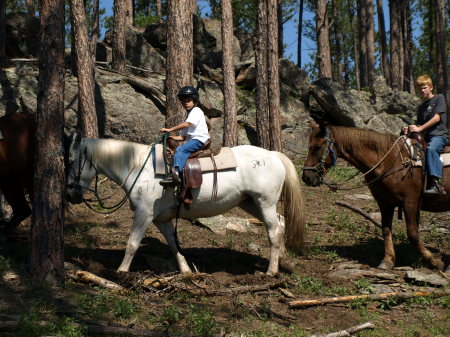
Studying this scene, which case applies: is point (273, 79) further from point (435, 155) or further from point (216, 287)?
point (216, 287)

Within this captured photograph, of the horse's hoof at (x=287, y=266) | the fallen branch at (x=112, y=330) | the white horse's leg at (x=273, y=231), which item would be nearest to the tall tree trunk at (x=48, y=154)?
the fallen branch at (x=112, y=330)

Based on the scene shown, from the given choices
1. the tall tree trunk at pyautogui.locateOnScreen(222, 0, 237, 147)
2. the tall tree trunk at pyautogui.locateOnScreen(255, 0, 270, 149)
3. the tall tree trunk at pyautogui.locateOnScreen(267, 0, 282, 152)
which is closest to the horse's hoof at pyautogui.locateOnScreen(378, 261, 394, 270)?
the tall tree trunk at pyautogui.locateOnScreen(267, 0, 282, 152)

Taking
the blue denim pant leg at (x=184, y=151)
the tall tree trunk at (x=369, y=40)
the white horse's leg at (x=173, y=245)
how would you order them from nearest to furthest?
the blue denim pant leg at (x=184, y=151) → the white horse's leg at (x=173, y=245) → the tall tree trunk at (x=369, y=40)

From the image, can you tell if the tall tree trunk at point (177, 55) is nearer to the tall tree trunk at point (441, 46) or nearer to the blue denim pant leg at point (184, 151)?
the blue denim pant leg at point (184, 151)

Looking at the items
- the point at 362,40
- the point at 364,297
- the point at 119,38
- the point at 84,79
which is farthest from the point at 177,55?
the point at 362,40

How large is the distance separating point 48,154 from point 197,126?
2.19 meters

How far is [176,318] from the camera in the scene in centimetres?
587

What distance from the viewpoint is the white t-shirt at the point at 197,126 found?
755 centimetres

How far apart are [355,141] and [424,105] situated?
1306mm

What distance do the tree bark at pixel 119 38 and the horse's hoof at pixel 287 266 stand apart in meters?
12.9

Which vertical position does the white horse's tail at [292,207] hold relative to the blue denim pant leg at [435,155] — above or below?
below

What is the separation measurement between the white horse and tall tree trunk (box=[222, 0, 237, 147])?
9.13 m

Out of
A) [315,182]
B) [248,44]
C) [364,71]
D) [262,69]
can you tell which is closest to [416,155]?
[315,182]

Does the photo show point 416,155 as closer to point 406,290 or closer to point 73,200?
point 406,290
